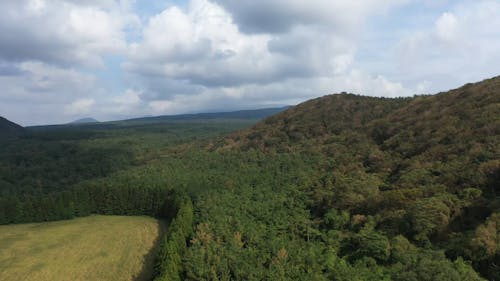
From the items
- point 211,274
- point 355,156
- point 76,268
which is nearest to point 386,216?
point 211,274

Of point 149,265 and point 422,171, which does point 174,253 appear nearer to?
point 149,265

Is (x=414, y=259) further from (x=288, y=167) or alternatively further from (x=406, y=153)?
(x=288, y=167)

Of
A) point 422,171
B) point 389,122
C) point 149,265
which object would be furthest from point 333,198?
point 389,122

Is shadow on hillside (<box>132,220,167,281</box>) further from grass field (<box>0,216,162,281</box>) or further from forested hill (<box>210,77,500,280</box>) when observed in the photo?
forested hill (<box>210,77,500,280</box>)

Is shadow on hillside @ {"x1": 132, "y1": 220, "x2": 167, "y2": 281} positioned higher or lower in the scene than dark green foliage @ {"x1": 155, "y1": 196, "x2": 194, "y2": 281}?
lower

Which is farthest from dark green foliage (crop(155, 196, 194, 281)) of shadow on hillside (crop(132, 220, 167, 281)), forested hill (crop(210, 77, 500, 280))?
forested hill (crop(210, 77, 500, 280))

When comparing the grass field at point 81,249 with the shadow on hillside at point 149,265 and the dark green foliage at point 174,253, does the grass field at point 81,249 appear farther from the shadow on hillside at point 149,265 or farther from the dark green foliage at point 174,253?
the dark green foliage at point 174,253
